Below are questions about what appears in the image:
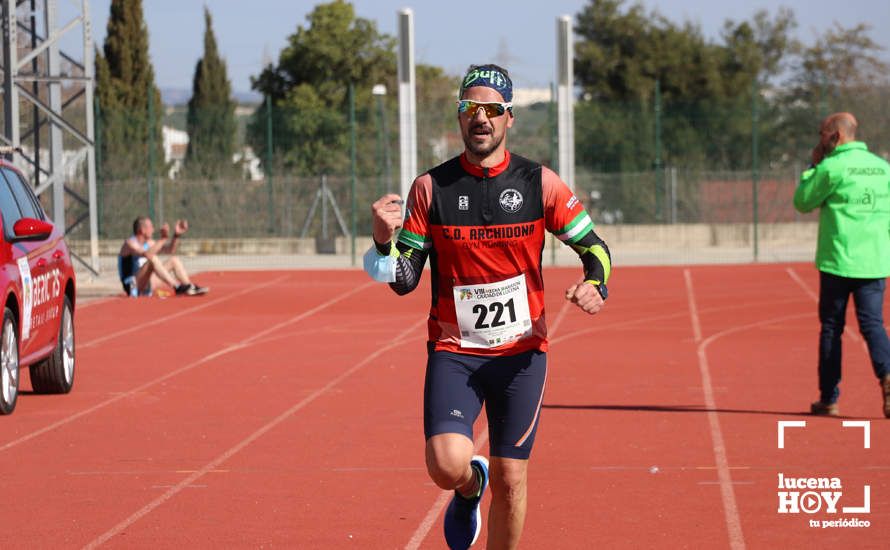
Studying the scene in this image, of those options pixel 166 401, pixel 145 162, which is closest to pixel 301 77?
pixel 145 162

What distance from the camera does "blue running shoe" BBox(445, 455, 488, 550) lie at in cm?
620

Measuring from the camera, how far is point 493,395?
19.9 ft

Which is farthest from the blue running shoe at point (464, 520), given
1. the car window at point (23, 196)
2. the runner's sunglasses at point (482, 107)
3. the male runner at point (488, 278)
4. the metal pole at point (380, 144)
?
the metal pole at point (380, 144)

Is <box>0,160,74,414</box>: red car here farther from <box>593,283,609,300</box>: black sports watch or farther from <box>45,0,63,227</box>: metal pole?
<box>45,0,63,227</box>: metal pole

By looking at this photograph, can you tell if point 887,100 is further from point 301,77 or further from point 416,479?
point 416,479

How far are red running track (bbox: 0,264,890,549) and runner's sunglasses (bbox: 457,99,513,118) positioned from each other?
6.92 feet

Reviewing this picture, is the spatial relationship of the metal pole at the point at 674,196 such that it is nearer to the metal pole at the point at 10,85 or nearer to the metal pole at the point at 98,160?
the metal pole at the point at 98,160

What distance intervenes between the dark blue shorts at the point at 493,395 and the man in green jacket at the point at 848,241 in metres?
4.67

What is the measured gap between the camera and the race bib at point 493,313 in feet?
19.7

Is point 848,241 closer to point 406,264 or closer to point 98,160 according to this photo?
point 406,264

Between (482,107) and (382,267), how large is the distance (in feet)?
2.48

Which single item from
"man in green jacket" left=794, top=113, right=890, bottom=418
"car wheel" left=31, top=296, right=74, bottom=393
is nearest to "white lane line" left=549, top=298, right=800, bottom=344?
"car wheel" left=31, top=296, right=74, bottom=393

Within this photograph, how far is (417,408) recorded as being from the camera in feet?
37.2

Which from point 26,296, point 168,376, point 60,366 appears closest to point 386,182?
point 168,376
